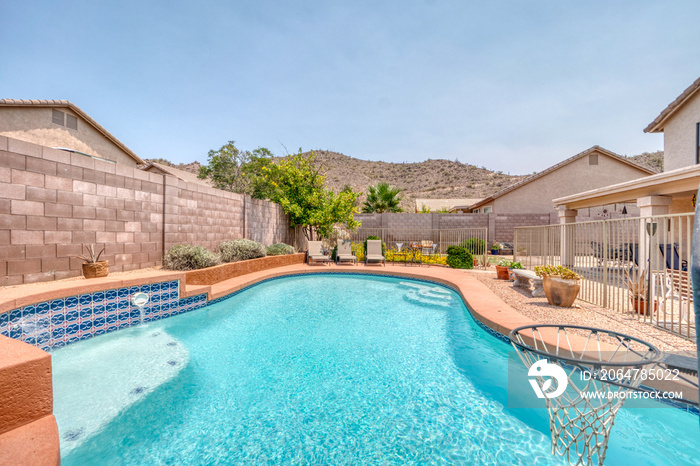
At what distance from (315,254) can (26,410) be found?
1058cm

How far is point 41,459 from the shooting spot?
1445mm

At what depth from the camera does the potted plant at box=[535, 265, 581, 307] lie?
5391 millimetres

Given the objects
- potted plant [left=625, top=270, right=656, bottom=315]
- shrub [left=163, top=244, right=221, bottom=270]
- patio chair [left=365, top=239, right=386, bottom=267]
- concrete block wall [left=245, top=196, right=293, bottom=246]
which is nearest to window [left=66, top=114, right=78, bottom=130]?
concrete block wall [left=245, top=196, right=293, bottom=246]

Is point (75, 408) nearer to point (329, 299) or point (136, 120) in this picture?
point (329, 299)

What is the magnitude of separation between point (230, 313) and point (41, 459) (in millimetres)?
4803

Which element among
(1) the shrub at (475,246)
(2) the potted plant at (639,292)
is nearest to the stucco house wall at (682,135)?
(1) the shrub at (475,246)

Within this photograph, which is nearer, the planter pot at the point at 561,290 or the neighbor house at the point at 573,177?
the planter pot at the point at 561,290

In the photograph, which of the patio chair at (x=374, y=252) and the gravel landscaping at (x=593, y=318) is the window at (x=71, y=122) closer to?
the patio chair at (x=374, y=252)

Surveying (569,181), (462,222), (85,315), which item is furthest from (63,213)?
(569,181)

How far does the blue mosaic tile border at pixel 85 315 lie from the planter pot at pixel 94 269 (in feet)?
2.22

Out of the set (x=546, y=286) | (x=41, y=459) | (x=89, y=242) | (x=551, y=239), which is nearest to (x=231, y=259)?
(x=89, y=242)

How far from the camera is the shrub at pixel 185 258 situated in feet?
22.7

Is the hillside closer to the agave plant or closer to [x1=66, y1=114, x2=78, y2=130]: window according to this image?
[x1=66, y1=114, x2=78, y2=130]: window

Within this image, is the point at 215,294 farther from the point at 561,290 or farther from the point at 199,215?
the point at 561,290
